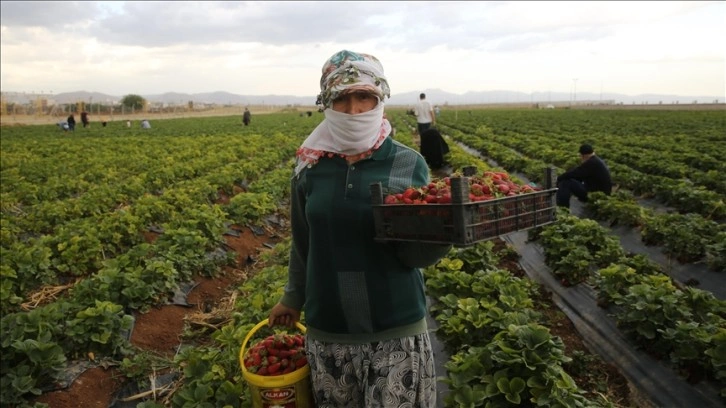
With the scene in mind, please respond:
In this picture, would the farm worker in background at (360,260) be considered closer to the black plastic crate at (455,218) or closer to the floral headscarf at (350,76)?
the floral headscarf at (350,76)

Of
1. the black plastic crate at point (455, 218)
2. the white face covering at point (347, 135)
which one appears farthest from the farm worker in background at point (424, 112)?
the black plastic crate at point (455, 218)

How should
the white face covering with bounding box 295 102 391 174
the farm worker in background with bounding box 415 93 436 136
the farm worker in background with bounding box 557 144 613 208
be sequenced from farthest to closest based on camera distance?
the farm worker in background with bounding box 415 93 436 136, the farm worker in background with bounding box 557 144 613 208, the white face covering with bounding box 295 102 391 174

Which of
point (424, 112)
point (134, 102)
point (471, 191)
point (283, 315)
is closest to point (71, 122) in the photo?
point (424, 112)

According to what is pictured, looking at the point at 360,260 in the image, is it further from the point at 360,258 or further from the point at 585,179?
the point at 585,179

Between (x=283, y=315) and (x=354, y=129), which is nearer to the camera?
(x=354, y=129)

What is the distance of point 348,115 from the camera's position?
219cm

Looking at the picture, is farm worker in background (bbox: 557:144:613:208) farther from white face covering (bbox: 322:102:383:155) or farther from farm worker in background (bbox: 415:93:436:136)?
white face covering (bbox: 322:102:383:155)

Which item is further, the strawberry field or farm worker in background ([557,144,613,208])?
farm worker in background ([557,144,613,208])

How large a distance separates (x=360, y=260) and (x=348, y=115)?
23.6 inches

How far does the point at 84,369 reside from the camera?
15.1 ft

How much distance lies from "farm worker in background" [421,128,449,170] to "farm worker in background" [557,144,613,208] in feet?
16.1

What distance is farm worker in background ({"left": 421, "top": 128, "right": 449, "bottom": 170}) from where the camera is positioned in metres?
14.6

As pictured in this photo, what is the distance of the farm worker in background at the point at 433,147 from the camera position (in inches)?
576

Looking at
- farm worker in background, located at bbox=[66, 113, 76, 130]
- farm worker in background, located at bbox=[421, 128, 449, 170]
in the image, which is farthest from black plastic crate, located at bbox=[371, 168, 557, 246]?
farm worker in background, located at bbox=[66, 113, 76, 130]
